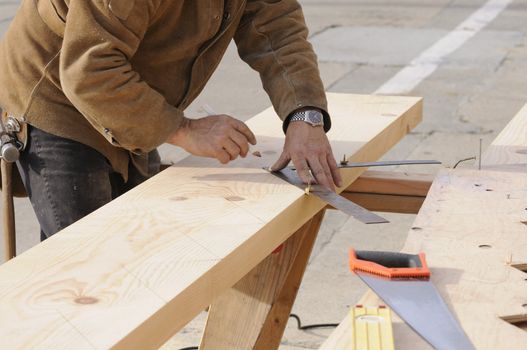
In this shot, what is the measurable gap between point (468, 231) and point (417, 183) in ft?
2.21

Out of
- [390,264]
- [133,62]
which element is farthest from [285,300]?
[390,264]

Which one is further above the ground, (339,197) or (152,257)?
(152,257)

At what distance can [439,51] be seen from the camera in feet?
31.8

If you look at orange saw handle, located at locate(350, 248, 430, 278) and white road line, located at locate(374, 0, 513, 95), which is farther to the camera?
white road line, located at locate(374, 0, 513, 95)

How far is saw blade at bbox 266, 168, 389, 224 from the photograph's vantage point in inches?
93.2

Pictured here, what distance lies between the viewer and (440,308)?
1.86m

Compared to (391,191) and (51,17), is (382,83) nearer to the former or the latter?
Result: (391,191)

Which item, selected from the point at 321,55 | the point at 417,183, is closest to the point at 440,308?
the point at 417,183

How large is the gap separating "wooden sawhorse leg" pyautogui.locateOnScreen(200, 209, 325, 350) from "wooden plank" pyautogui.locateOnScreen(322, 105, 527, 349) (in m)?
0.58

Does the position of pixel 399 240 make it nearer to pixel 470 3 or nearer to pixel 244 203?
pixel 244 203

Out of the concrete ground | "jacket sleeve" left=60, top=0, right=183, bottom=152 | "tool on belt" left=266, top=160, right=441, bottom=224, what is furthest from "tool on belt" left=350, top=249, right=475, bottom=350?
the concrete ground

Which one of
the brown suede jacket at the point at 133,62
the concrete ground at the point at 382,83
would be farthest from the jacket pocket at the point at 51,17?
the concrete ground at the point at 382,83

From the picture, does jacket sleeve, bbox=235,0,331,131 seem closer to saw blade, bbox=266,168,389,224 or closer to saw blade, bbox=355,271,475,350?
saw blade, bbox=266,168,389,224

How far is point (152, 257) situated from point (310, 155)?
0.77m
